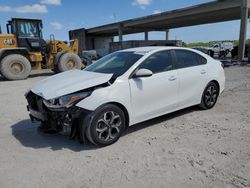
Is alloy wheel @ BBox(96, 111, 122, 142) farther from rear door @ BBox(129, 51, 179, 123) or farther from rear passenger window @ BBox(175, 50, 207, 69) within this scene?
rear passenger window @ BBox(175, 50, 207, 69)

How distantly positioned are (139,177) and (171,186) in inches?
16.9

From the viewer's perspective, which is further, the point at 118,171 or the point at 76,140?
the point at 76,140

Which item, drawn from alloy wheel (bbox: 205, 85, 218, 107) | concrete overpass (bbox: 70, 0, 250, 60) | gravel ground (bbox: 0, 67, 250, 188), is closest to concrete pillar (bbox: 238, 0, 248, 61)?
concrete overpass (bbox: 70, 0, 250, 60)

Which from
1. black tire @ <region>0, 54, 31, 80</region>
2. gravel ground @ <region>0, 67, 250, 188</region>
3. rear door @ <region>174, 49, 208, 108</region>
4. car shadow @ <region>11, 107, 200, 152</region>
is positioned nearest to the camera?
gravel ground @ <region>0, 67, 250, 188</region>

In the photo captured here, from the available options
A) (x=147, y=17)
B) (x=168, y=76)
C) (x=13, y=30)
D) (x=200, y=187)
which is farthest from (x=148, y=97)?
(x=147, y=17)

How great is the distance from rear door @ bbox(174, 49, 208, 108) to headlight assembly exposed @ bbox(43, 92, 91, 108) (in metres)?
2.23

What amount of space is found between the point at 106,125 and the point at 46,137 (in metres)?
1.31

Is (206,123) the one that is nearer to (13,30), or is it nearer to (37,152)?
(37,152)

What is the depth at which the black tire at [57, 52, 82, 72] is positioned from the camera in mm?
13945

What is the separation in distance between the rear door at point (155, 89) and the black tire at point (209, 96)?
1.12 metres

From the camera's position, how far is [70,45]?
1587 centimetres

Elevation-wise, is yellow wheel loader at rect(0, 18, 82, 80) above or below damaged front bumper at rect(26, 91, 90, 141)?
above

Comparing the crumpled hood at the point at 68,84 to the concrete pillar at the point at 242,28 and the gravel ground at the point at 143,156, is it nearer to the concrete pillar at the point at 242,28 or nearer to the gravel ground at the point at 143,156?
the gravel ground at the point at 143,156

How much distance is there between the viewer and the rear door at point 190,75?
5285 mm
